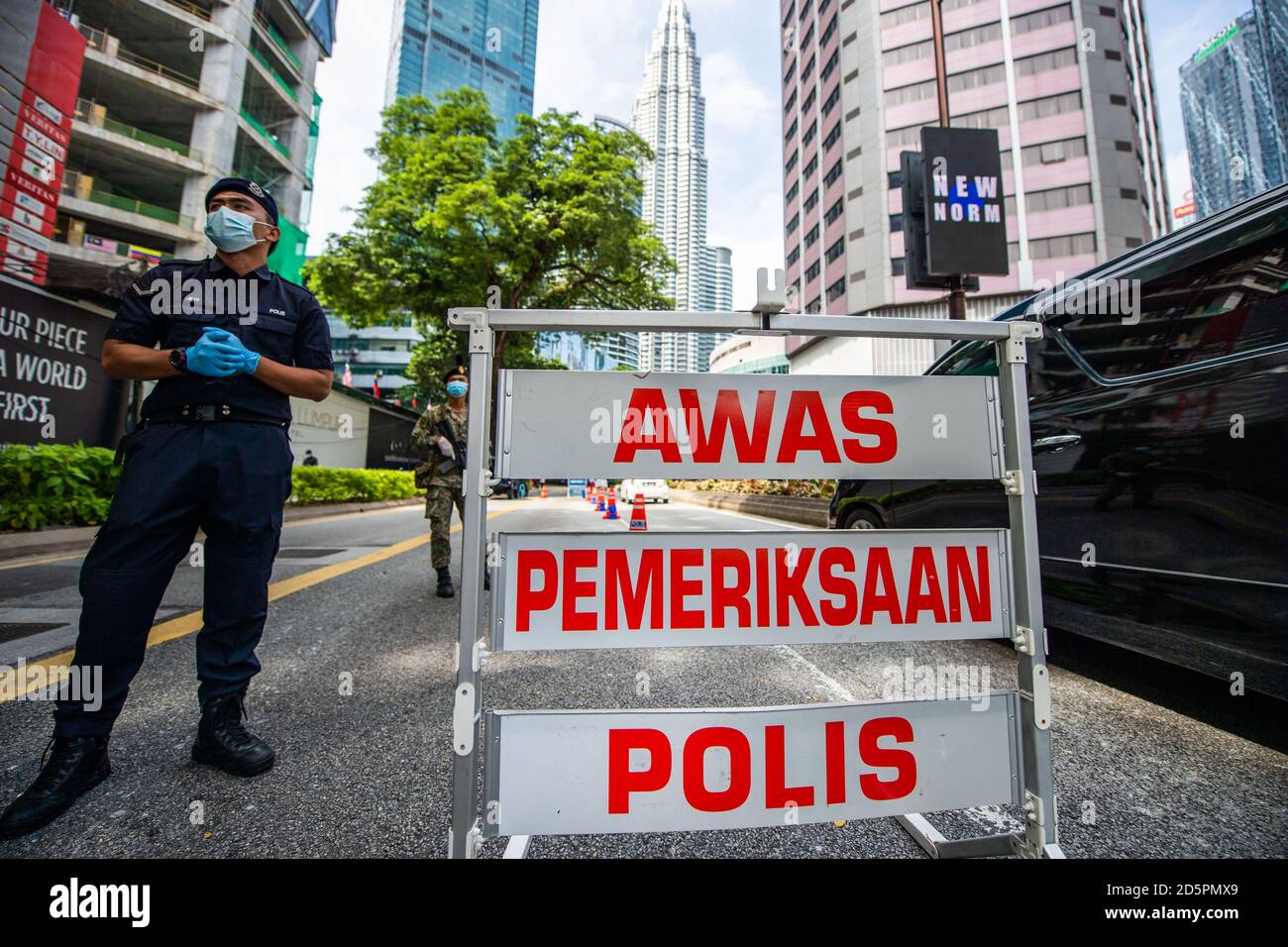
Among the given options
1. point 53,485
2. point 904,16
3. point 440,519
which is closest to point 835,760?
point 440,519

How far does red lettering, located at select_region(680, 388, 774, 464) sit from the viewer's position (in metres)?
1.33

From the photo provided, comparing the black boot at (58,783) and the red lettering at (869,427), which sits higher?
the red lettering at (869,427)

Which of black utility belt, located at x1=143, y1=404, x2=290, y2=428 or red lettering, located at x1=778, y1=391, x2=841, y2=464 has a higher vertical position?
black utility belt, located at x1=143, y1=404, x2=290, y2=428

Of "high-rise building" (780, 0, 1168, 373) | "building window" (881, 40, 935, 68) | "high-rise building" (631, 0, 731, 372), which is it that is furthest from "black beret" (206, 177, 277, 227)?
"high-rise building" (631, 0, 731, 372)

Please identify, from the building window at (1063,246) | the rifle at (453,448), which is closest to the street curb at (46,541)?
the rifle at (453,448)

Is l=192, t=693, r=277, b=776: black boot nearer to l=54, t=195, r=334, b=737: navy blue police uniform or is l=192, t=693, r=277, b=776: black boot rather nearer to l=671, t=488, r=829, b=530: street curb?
l=54, t=195, r=334, b=737: navy blue police uniform

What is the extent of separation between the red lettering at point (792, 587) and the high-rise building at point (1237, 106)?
375 feet

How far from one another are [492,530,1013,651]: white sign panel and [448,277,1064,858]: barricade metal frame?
0.20 ft

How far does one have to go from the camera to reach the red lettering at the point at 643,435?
4.26 feet

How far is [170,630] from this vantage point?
2967 millimetres

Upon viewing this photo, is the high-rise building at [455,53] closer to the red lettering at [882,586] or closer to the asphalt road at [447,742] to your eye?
the asphalt road at [447,742]

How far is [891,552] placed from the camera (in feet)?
4.46

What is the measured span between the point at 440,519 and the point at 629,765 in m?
3.58

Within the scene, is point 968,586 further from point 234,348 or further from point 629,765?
point 234,348
